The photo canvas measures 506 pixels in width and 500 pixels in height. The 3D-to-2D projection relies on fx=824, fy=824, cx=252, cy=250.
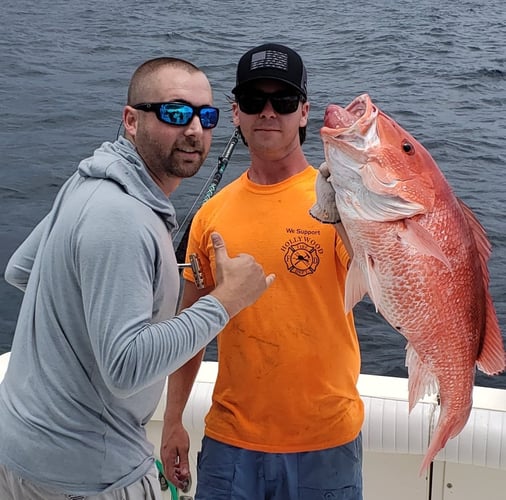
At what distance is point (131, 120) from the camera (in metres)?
2.49

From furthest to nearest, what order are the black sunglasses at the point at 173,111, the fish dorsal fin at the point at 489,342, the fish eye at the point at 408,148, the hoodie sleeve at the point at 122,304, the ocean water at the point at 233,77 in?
the ocean water at the point at 233,77 → the black sunglasses at the point at 173,111 → the fish dorsal fin at the point at 489,342 → the fish eye at the point at 408,148 → the hoodie sleeve at the point at 122,304

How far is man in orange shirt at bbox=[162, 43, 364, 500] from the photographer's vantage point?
8.84 feet

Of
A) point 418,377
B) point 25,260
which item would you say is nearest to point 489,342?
point 418,377

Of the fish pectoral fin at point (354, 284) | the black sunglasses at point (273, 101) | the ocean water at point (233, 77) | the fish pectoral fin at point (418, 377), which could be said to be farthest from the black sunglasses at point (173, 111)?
the ocean water at point (233, 77)

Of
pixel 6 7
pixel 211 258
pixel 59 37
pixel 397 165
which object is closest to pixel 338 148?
pixel 397 165

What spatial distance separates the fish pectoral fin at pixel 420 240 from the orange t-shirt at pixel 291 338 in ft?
1.57

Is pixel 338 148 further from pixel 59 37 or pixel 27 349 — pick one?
pixel 59 37

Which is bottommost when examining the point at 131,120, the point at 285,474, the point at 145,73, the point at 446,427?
the point at 285,474

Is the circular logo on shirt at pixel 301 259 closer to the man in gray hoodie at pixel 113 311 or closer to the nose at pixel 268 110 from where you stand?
the man in gray hoodie at pixel 113 311

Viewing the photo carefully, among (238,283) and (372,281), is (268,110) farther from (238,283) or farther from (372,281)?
(372,281)

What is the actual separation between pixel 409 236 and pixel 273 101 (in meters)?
0.81

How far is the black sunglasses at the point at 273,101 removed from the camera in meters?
2.74

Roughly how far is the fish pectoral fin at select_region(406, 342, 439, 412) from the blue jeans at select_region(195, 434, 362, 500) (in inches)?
15.8

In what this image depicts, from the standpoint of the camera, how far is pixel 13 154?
34.0 feet
